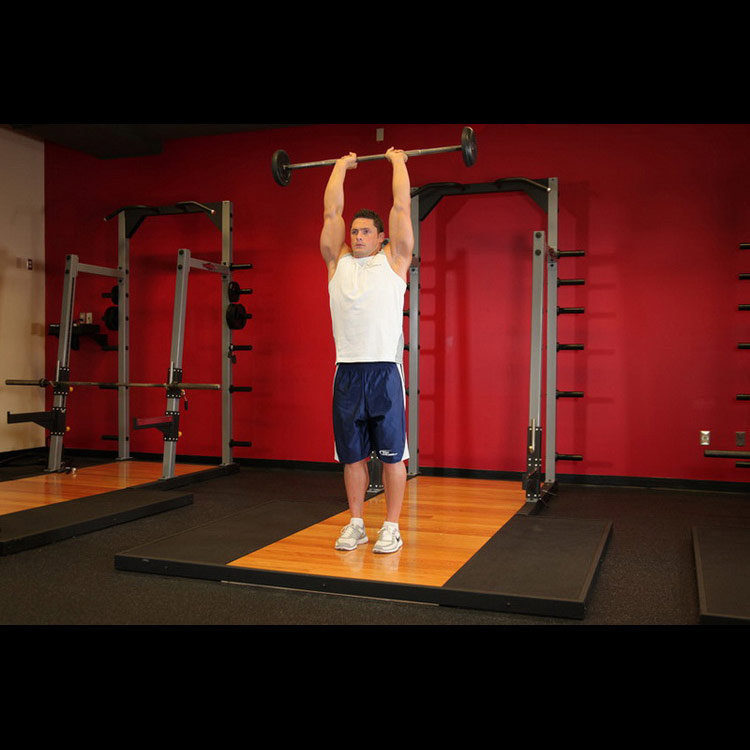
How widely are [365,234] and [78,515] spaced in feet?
7.08

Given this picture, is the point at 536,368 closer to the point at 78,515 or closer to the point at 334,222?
the point at 334,222

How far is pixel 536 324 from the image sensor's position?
452 centimetres

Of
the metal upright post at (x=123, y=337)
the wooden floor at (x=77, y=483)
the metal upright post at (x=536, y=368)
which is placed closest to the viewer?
the wooden floor at (x=77, y=483)

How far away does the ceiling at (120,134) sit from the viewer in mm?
5719

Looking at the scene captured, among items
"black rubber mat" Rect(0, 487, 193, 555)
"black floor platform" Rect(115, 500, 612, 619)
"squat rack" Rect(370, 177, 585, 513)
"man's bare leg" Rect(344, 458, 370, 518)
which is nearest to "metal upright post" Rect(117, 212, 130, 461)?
"black rubber mat" Rect(0, 487, 193, 555)

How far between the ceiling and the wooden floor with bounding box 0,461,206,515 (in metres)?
2.56

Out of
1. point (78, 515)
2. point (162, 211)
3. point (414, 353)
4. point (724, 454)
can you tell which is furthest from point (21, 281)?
point (724, 454)

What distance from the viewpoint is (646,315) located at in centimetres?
517

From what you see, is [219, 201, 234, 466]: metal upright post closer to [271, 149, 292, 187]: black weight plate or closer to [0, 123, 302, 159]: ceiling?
[0, 123, 302, 159]: ceiling

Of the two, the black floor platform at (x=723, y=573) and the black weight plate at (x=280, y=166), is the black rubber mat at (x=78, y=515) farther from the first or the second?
the black floor platform at (x=723, y=573)

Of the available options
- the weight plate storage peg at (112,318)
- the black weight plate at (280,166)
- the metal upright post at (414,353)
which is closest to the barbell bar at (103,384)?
the weight plate storage peg at (112,318)

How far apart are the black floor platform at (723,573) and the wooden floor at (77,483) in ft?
11.2
